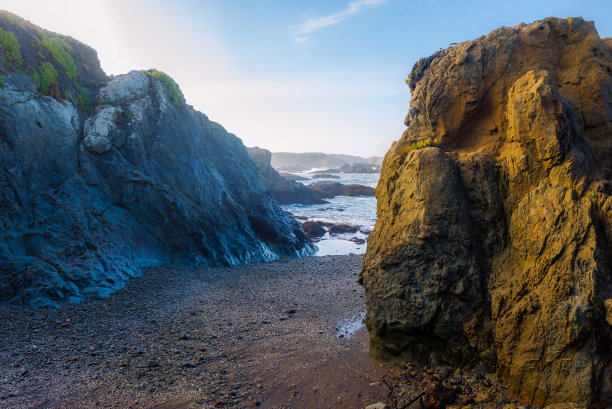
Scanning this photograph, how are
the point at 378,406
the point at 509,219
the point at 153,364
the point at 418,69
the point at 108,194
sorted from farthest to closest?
1. the point at 108,194
2. the point at 418,69
3. the point at 153,364
4. the point at 509,219
5. the point at 378,406

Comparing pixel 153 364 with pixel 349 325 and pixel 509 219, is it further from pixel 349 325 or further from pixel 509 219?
pixel 509 219

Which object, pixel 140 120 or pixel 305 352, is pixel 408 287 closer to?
pixel 305 352

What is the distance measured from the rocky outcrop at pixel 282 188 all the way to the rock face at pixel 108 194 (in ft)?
64.6

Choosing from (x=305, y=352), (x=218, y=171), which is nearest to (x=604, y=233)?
(x=305, y=352)

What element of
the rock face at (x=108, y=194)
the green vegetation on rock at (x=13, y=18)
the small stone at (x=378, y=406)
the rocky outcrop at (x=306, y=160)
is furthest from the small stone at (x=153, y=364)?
the rocky outcrop at (x=306, y=160)

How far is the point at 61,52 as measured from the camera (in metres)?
14.8

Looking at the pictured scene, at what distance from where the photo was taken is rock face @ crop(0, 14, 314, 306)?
439 inches

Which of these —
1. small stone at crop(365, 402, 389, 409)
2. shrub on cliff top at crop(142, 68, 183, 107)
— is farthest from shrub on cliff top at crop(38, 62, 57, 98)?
small stone at crop(365, 402, 389, 409)

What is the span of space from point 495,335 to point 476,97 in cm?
461

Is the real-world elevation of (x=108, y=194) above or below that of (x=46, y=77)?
below

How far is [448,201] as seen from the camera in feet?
22.0

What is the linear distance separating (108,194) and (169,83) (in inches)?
296

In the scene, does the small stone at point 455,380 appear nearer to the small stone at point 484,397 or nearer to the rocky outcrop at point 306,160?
the small stone at point 484,397

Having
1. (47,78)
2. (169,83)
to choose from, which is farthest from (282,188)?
(47,78)
